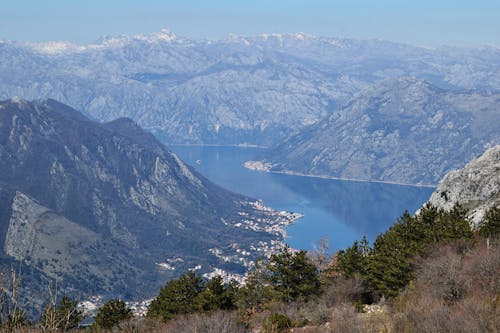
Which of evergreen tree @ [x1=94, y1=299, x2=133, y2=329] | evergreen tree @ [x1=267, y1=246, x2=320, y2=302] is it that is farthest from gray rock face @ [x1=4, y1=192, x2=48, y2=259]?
evergreen tree @ [x1=267, y1=246, x2=320, y2=302]

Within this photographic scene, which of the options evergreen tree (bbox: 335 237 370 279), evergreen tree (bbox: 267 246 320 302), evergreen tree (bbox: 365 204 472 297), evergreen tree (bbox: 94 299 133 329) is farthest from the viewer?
evergreen tree (bbox: 335 237 370 279)

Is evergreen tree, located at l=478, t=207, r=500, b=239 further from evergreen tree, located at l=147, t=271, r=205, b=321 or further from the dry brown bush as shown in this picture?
evergreen tree, located at l=147, t=271, r=205, b=321

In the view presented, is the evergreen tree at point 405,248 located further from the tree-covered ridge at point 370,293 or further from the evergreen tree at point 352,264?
the evergreen tree at point 352,264

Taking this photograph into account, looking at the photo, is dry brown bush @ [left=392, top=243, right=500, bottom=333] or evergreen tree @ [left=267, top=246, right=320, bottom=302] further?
evergreen tree @ [left=267, top=246, right=320, bottom=302]

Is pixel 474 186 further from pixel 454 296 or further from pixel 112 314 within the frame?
pixel 112 314

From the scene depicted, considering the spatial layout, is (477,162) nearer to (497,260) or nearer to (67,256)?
(497,260)

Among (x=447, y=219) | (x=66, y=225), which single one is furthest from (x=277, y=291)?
(x=66, y=225)

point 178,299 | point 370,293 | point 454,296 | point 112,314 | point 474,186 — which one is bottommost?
point 112,314

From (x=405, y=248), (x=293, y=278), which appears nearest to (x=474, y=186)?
(x=405, y=248)

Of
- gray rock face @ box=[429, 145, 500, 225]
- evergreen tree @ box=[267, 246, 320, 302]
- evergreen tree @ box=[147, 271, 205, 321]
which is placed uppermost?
gray rock face @ box=[429, 145, 500, 225]
